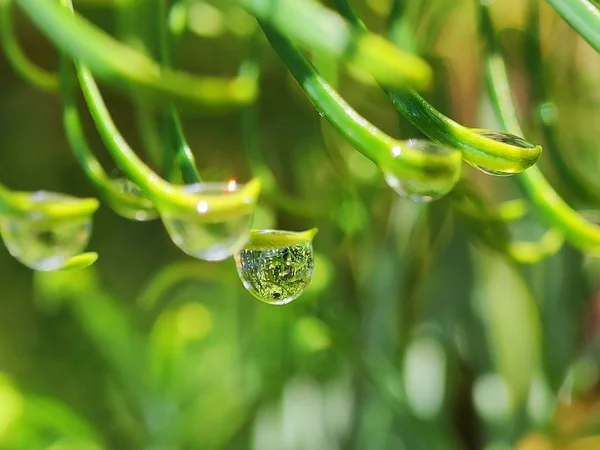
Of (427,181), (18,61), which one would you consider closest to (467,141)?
(427,181)

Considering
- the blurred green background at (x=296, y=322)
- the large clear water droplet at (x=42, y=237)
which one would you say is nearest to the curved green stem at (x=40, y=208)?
the large clear water droplet at (x=42, y=237)

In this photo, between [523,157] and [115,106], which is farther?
[115,106]

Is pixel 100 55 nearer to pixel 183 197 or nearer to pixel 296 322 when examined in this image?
pixel 183 197

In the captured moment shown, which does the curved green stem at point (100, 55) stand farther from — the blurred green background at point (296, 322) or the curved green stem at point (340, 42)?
the blurred green background at point (296, 322)

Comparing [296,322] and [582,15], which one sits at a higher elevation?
[582,15]

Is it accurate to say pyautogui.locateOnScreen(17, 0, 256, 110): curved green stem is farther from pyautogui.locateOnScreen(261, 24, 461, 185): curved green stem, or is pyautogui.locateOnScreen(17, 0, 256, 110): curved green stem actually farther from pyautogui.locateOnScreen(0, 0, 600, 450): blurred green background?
pyautogui.locateOnScreen(0, 0, 600, 450): blurred green background

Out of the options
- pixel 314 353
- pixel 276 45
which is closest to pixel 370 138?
pixel 276 45

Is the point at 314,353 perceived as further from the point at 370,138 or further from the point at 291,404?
the point at 370,138
